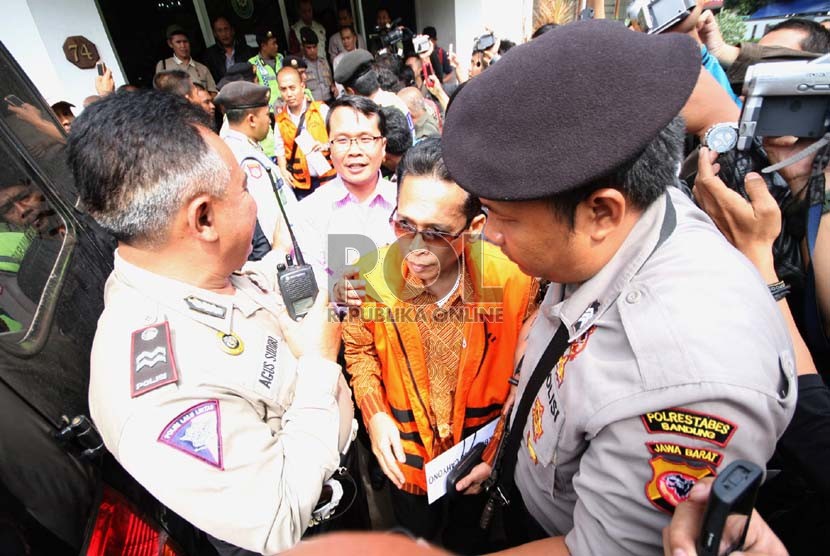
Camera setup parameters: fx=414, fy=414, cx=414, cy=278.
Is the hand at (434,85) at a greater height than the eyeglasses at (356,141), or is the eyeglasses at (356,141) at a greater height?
the eyeglasses at (356,141)

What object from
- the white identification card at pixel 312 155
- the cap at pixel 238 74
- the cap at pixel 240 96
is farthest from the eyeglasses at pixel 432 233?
the cap at pixel 238 74

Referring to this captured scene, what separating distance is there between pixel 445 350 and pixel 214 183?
3.43 ft

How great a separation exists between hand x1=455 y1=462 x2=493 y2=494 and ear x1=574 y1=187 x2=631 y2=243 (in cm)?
111

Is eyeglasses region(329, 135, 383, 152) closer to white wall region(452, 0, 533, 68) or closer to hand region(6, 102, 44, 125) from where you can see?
hand region(6, 102, 44, 125)

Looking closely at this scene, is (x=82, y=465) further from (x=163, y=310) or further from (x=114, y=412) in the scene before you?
(x=163, y=310)

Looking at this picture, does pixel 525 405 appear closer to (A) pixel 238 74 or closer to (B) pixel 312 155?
(B) pixel 312 155

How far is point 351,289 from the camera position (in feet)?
6.10

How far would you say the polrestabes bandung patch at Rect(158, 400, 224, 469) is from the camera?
95 cm

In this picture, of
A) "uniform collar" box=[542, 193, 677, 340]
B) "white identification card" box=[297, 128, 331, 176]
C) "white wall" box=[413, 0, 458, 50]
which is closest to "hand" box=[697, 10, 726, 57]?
"uniform collar" box=[542, 193, 677, 340]

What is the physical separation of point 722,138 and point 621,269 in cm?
80

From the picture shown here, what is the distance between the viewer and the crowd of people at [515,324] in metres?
0.73

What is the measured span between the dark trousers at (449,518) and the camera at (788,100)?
1.72 meters

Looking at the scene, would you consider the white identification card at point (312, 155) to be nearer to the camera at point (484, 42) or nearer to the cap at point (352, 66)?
the cap at point (352, 66)

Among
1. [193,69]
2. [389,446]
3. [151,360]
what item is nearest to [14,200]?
[151,360]
